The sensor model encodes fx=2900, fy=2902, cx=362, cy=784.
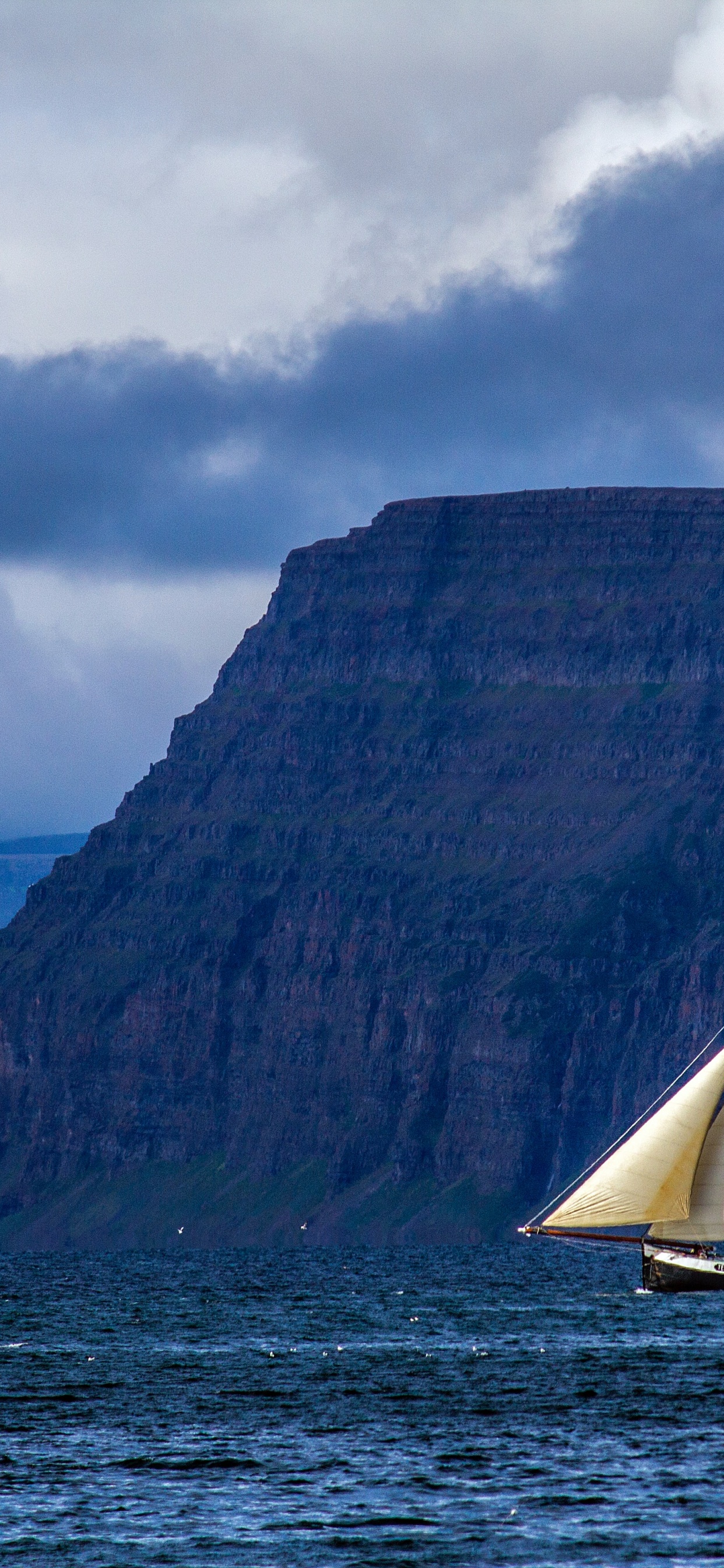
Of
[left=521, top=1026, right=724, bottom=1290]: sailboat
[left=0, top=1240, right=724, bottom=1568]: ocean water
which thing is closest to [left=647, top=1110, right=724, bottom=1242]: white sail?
[left=521, top=1026, right=724, bottom=1290]: sailboat

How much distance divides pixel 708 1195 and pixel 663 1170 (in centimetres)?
275

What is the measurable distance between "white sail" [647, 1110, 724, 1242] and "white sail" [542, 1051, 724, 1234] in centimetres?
31

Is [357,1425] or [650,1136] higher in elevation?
[650,1136]

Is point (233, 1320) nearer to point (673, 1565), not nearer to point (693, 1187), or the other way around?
point (693, 1187)

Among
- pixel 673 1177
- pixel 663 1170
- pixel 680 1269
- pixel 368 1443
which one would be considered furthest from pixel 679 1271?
pixel 368 1443

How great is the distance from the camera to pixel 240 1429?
103562 millimetres

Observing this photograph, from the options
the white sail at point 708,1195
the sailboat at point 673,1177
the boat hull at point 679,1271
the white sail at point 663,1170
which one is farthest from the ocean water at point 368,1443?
the white sail at point 663,1170

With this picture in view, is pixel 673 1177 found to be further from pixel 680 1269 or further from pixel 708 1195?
pixel 680 1269

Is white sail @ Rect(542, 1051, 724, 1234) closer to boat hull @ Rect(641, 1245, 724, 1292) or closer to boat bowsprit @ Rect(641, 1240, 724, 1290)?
boat hull @ Rect(641, 1245, 724, 1292)

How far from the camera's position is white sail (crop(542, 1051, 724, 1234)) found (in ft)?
439

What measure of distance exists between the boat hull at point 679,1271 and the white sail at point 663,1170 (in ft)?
33.9

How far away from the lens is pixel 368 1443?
10025cm

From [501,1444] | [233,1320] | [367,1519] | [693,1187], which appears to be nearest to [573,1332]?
[693,1187]

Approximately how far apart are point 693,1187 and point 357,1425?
33859 mm
